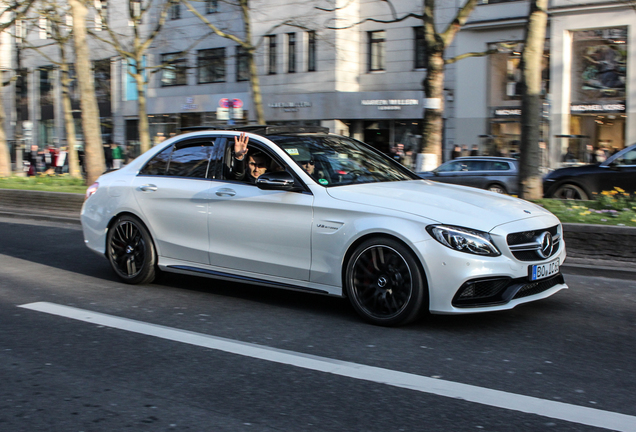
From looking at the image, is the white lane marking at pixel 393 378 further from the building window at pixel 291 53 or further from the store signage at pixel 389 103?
the building window at pixel 291 53

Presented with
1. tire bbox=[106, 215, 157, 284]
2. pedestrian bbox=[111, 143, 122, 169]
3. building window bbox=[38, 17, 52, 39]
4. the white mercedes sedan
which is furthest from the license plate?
pedestrian bbox=[111, 143, 122, 169]

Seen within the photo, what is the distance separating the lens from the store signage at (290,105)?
32.5 metres

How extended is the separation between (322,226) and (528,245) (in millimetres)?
1553

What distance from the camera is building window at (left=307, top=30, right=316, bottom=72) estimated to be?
107ft

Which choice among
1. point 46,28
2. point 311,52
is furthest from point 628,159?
point 46,28

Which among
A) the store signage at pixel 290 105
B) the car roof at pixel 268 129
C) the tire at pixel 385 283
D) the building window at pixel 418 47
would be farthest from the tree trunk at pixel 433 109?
the store signage at pixel 290 105

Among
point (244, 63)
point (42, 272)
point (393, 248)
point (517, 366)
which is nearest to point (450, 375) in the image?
point (517, 366)

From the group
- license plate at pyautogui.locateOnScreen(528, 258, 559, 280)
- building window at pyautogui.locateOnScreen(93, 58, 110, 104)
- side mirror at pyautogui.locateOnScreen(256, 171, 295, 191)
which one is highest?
building window at pyautogui.locateOnScreen(93, 58, 110, 104)

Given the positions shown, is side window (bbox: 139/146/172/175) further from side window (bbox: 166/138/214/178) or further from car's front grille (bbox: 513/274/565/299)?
car's front grille (bbox: 513/274/565/299)

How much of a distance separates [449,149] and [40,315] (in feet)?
79.0

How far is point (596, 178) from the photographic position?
14188mm

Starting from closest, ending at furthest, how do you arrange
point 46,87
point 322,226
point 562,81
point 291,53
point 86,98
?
point 322,226 < point 86,98 < point 562,81 < point 291,53 < point 46,87

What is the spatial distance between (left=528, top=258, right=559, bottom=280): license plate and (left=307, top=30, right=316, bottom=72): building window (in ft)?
92.0

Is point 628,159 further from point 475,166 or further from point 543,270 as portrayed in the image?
point 543,270
